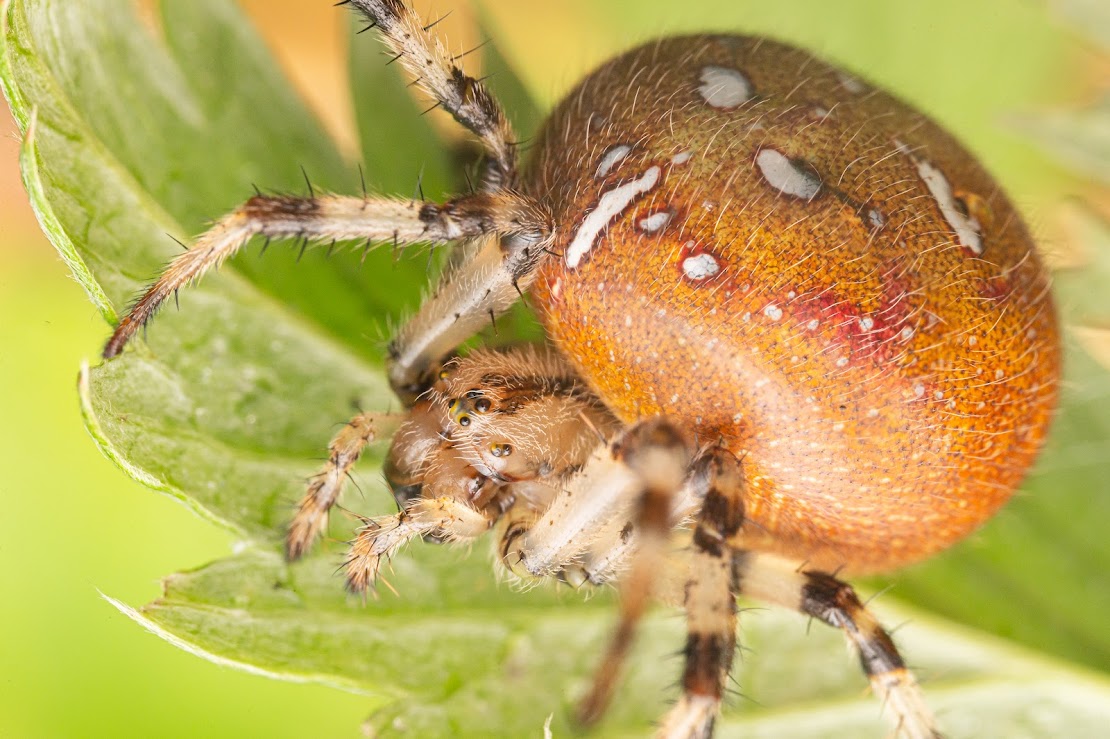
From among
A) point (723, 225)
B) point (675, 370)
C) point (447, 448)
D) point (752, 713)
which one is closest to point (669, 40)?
point (723, 225)

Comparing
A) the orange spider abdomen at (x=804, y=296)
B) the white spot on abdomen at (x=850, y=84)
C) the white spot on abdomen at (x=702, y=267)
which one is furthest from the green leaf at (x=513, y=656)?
the white spot on abdomen at (x=850, y=84)

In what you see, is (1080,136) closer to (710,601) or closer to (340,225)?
(710,601)

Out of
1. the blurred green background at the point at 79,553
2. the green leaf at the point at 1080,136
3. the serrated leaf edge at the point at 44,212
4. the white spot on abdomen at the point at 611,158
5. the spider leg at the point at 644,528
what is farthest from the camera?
the green leaf at the point at 1080,136

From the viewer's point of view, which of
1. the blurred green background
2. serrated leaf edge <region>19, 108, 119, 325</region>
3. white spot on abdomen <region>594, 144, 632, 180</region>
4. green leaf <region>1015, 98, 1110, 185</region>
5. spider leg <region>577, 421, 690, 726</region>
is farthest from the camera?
green leaf <region>1015, 98, 1110, 185</region>

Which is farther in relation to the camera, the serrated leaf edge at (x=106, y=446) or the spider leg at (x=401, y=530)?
the spider leg at (x=401, y=530)

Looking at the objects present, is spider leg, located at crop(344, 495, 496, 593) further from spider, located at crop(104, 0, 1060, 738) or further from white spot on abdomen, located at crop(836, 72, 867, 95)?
white spot on abdomen, located at crop(836, 72, 867, 95)

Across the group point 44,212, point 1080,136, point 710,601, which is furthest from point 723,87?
point 1080,136

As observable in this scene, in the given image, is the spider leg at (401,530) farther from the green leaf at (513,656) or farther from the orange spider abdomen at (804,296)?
the orange spider abdomen at (804,296)

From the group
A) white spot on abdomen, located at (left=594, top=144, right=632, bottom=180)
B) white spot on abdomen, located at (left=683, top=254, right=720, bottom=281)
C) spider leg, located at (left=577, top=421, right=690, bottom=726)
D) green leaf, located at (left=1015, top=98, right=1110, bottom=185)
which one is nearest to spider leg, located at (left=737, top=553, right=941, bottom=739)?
spider leg, located at (left=577, top=421, right=690, bottom=726)
